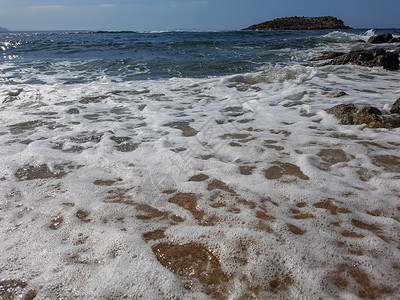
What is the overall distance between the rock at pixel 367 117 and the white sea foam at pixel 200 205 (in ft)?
0.45

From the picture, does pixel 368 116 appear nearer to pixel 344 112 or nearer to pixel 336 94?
pixel 344 112

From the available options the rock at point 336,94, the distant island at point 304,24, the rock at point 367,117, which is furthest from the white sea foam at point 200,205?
the distant island at point 304,24

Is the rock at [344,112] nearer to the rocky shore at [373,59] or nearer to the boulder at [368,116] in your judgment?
the boulder at [368,116]

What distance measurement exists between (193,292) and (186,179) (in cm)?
122

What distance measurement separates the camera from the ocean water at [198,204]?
62.2 inches

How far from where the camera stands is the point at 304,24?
5969 cm

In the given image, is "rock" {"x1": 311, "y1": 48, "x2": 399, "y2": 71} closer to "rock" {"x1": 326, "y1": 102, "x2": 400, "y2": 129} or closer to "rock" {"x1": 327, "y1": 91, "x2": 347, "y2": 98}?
"rock" {"x1": 327, "y1": 91, "x2": 347, "y2": 98}

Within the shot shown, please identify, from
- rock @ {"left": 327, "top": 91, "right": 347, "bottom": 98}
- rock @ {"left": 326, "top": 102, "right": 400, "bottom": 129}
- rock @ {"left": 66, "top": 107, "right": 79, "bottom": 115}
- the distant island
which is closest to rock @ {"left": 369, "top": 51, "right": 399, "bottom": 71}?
rock @ {"left": 327, "top": 91, "right": 347, "bottom": 98}

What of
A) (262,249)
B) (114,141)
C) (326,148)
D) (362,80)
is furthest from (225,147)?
(362,80)

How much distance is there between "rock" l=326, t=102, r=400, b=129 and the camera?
3.68m

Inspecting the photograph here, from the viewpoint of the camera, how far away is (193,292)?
151 cm

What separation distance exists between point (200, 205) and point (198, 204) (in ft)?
0.07

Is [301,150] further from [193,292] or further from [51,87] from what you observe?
[51,87]

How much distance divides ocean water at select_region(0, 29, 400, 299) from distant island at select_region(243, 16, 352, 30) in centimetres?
6025
